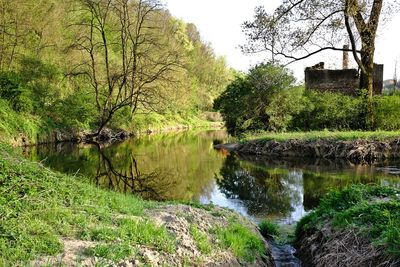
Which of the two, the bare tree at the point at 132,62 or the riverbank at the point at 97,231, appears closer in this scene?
the riverbank at the point at 97,231

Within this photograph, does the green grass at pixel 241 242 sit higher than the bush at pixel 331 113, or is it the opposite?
the bush at pixel 331 113

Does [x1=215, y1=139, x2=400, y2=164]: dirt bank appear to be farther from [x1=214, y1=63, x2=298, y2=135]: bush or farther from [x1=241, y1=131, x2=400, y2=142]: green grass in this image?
[x1=214, y1=63, x2=298, y2=135]: bush

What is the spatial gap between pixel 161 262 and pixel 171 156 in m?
17.2

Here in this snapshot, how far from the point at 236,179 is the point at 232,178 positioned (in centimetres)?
25

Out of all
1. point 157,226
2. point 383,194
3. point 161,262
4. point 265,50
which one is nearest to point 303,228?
point 383,194

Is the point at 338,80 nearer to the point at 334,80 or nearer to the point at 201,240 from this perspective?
the point at 334,80

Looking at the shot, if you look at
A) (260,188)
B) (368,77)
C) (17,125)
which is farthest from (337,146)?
(17,125)

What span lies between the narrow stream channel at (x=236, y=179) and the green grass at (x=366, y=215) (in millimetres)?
977

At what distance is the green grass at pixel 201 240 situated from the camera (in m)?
5.36

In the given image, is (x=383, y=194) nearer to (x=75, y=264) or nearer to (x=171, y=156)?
(x=75, y=264)

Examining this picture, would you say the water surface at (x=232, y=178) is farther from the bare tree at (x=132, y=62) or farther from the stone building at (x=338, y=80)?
the bare tree at (x=132, y=62)

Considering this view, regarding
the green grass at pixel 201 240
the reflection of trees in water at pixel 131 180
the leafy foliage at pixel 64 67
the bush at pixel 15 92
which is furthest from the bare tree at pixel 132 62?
the green grass at pixel 201 240

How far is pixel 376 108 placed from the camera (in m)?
20.7

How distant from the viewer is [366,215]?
19.4 feet
